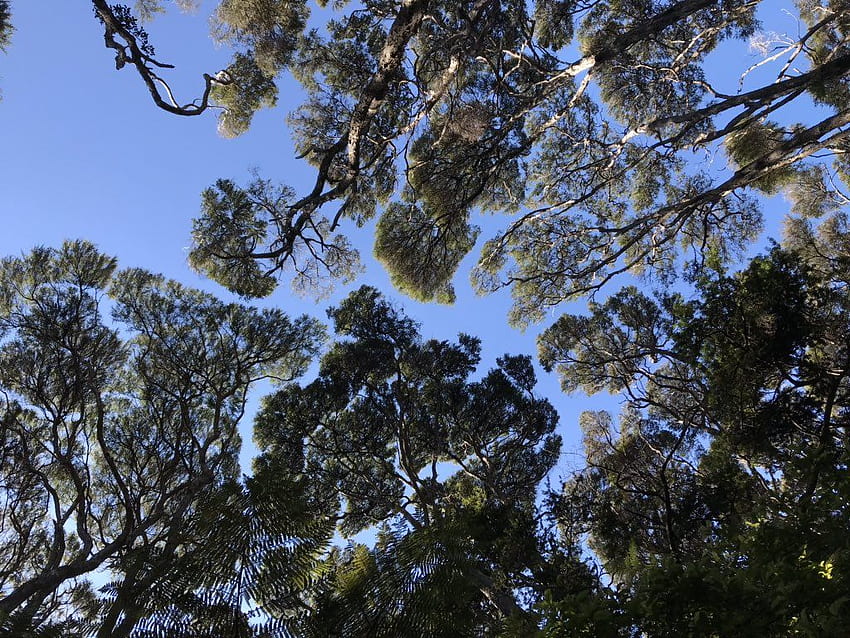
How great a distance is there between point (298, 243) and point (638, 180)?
7274mm

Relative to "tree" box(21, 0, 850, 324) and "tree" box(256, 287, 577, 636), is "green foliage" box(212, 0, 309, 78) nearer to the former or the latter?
"tree" box(21, 0, 850, 324)

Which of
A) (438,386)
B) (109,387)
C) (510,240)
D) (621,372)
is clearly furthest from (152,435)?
(621,372)

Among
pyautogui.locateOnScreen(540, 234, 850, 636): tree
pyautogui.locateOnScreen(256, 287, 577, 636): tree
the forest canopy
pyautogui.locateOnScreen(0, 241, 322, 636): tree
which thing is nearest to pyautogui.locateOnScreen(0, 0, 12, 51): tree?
the forest canopy

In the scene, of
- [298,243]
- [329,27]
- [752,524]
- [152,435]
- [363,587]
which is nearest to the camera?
[752,524]

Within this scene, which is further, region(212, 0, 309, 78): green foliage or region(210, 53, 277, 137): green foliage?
region(210, 53, 277, 137): green foliage

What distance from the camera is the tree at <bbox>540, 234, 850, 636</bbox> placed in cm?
244

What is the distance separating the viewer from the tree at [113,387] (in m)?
9.43

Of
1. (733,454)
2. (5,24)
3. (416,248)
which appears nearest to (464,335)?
(416,248)

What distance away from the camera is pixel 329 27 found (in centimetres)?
961

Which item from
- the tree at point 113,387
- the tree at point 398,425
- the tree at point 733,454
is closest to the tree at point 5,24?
the tree at point 113,387

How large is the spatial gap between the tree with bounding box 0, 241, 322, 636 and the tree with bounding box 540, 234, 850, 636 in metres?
6.67

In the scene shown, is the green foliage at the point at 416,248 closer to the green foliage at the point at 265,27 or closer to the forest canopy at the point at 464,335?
the forest canopy at the point at 464,335

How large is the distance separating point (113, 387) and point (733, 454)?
11.1m

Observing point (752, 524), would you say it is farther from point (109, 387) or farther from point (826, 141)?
point (109, 387)
